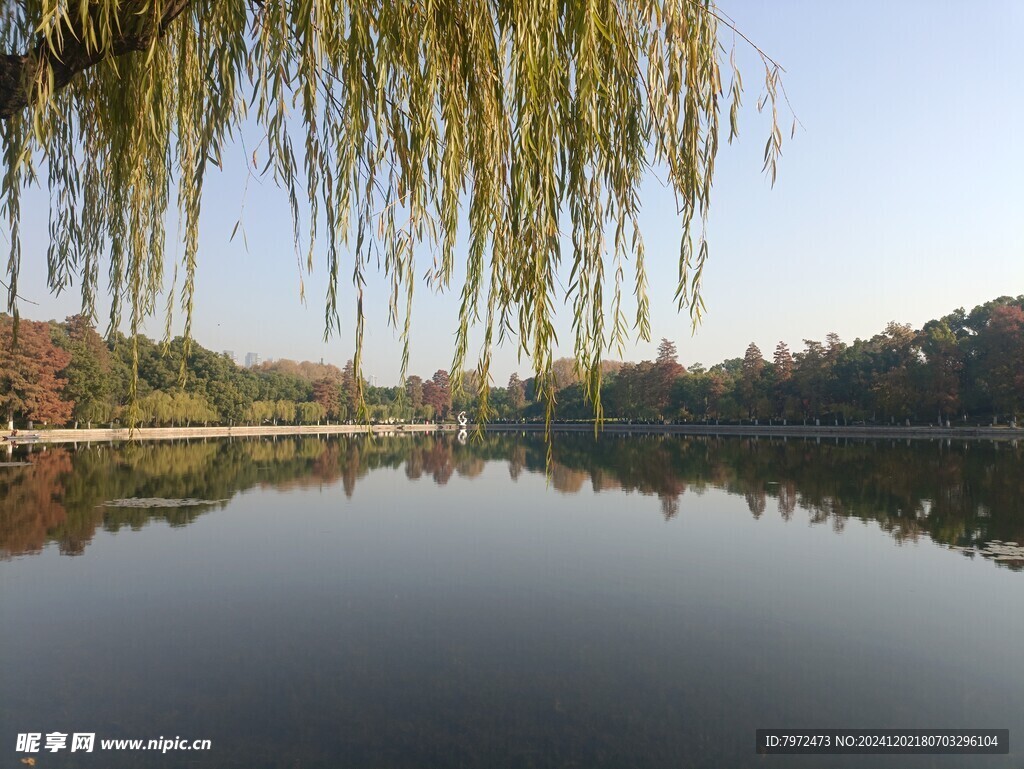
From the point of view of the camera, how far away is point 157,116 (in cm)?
186

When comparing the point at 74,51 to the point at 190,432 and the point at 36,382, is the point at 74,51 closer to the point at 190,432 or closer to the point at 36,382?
the point at 36,382

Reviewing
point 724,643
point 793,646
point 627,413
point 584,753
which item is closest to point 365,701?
point 584,753

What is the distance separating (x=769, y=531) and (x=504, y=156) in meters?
10.8

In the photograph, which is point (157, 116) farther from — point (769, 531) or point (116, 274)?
point (769, 531)

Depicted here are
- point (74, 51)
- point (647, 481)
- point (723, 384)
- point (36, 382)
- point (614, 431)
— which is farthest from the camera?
point (614, 431)

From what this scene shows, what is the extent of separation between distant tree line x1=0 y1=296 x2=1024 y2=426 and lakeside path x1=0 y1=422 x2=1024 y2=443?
1024 millimetres

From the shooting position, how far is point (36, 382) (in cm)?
3325

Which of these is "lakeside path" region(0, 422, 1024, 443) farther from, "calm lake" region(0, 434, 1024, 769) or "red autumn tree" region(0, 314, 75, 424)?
"calm lake" region(0, 434, 1024, 769)

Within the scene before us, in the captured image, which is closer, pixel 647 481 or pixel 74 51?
pixel 74 51

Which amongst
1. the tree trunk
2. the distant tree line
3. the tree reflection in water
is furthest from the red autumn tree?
the tree trunk

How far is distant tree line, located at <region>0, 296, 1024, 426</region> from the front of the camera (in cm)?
3466

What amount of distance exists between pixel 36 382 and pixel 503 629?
35416 millimetres

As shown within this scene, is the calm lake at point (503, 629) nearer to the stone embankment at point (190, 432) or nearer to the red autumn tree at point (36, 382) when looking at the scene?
the stone embankment at point (190, 432)

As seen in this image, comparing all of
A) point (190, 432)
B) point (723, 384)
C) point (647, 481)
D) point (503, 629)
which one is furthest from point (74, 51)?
point (723, 384)
